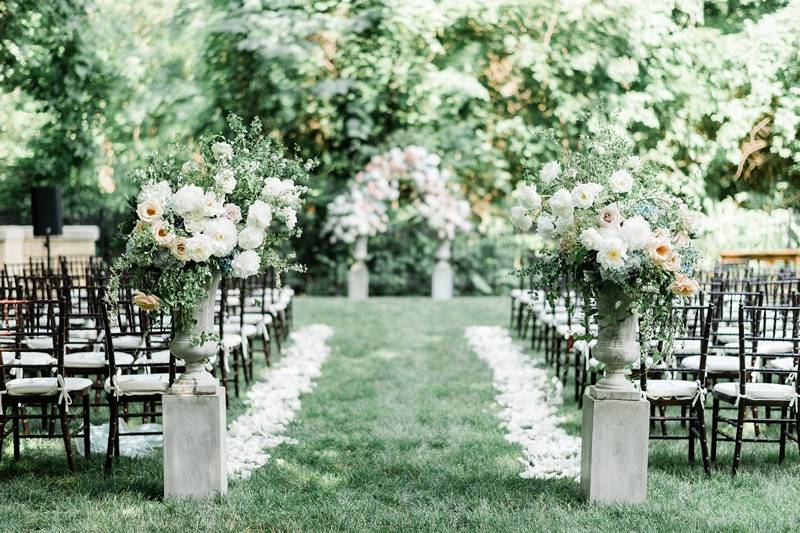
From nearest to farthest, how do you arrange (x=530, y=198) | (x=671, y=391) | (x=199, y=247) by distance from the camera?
(x=199, y=247) < (x=530, y=198) < (x=671, y=391)

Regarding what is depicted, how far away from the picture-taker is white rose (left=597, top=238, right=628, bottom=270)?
11.7 feet

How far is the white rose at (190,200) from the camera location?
12.2 ft

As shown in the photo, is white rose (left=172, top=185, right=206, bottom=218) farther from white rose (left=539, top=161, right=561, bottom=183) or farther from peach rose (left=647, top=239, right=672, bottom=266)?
peach rose (left=647, top=239, right=672, bottom=266)

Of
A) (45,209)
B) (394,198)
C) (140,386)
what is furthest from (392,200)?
(140,386)

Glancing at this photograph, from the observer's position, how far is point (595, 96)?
13547 mm

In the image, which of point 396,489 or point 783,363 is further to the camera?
point 783,363

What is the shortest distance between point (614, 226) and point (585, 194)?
19 centimetres

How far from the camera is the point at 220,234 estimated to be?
12.3ft

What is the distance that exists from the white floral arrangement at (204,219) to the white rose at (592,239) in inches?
52.1

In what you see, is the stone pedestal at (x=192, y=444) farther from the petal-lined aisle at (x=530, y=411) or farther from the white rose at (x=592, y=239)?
the white rose at (x=592, y=239)

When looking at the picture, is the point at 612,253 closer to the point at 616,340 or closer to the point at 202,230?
the point at 616,340

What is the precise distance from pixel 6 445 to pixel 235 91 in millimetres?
9570

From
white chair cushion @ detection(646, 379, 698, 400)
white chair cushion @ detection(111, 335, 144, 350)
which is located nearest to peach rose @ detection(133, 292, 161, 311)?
white chair cushion @ detection(111, 335, 144, 350)

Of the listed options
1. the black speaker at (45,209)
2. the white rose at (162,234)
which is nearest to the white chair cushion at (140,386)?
the white rose at (162,234)
